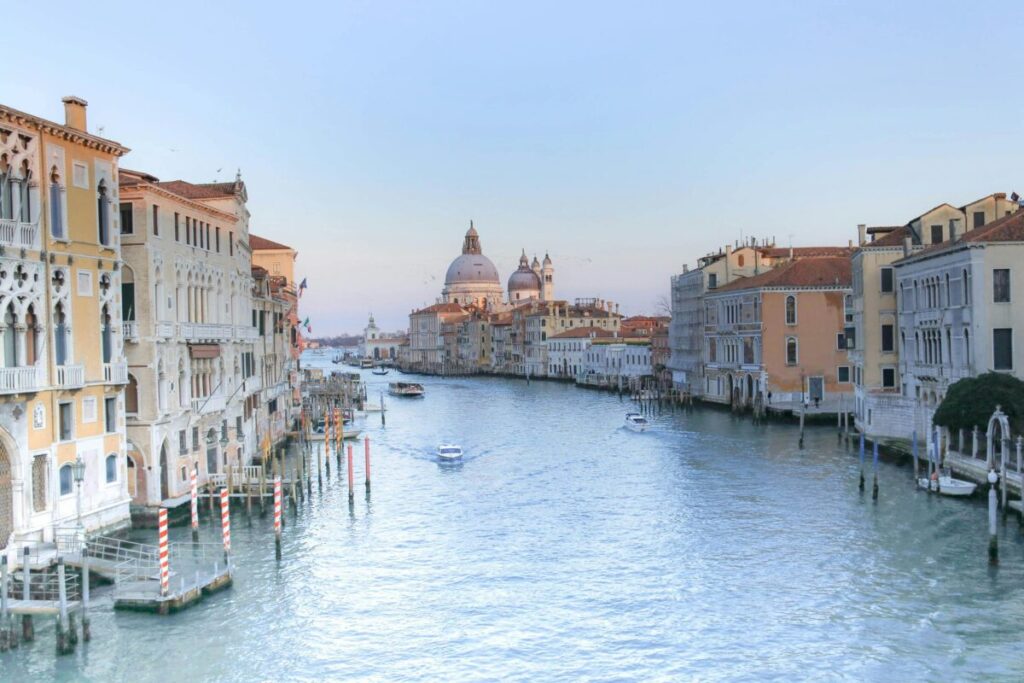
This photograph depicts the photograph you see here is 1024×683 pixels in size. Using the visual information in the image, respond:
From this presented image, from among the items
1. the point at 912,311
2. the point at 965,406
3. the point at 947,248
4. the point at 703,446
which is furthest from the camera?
the point at 703,446

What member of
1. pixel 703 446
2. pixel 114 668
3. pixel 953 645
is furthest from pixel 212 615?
pixel 703 446

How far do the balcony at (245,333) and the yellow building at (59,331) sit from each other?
6.49 metres

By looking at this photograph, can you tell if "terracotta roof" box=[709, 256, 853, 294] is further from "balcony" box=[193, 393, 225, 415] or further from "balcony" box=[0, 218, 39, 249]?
"balcony" box=[0, 218, 39, 249]

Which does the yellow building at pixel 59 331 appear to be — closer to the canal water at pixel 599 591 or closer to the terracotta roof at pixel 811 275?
the canal water at pixel 599 591

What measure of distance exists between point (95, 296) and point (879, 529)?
1166 cm

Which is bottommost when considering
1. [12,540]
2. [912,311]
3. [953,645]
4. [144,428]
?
[953,645]

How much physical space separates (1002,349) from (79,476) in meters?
15.2

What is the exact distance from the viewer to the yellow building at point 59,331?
41.9 feet

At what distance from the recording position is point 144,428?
1653 cm

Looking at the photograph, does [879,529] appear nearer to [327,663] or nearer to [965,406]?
[965,406]

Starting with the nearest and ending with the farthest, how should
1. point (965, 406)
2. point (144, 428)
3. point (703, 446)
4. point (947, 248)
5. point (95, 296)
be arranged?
1. point (95, 296)
2. point (144, 428)
3. point (965, 406)
4. point (947, 248)
5. point (703, 446)

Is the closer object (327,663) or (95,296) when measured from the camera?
(327,663)

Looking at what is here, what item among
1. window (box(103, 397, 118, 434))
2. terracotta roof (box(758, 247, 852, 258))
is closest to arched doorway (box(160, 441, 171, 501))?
window (box(103, 397, 118, 434))

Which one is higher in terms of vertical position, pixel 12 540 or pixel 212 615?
pixel 12 540
